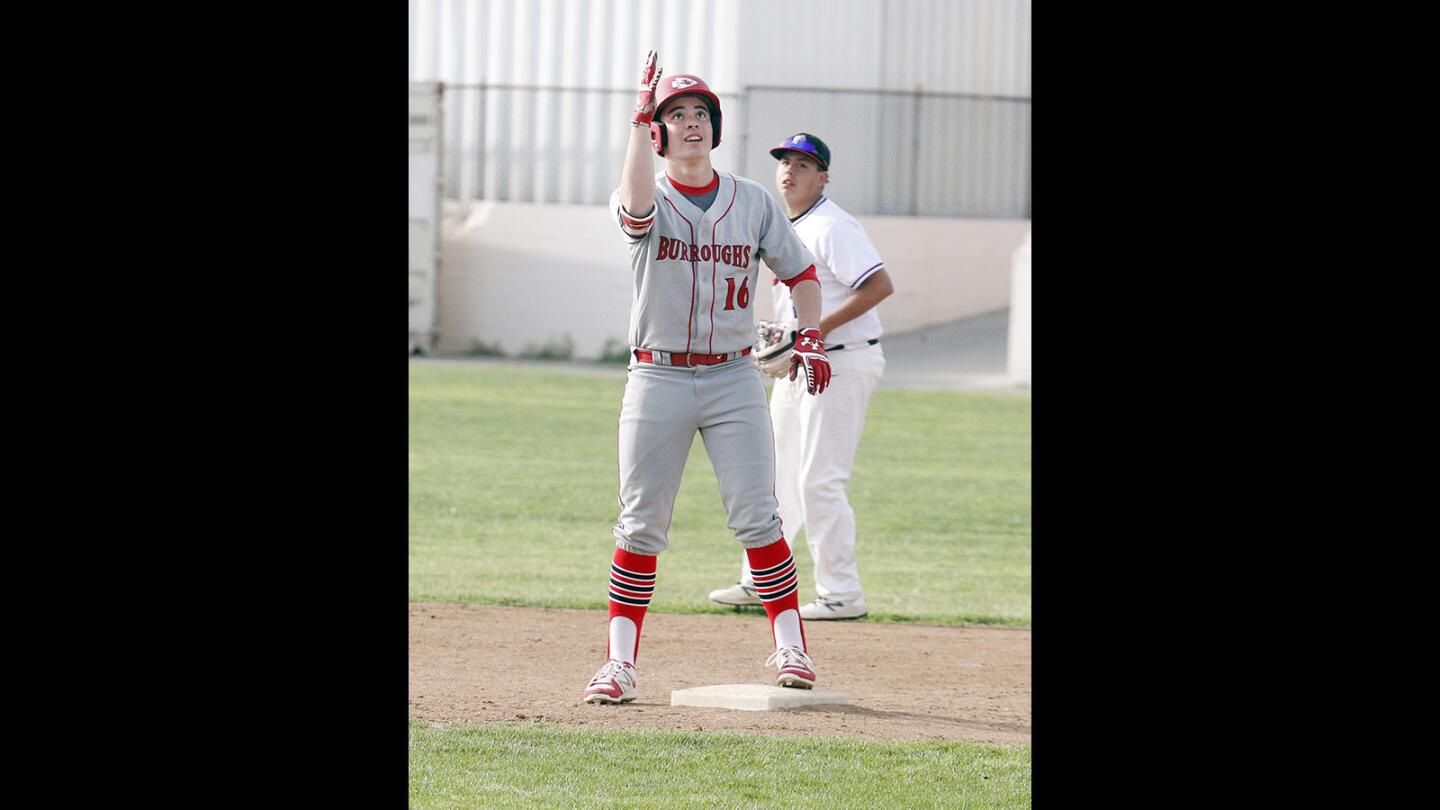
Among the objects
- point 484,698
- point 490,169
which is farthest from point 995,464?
point 490,169

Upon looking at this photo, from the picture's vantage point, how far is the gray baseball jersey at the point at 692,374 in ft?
18.9

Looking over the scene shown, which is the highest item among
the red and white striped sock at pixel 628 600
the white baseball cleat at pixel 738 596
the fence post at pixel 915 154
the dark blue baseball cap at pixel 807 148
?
the fence post at pixel 915 154

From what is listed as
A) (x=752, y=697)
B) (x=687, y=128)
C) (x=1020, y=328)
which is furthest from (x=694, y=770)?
(x=1020, y=328)

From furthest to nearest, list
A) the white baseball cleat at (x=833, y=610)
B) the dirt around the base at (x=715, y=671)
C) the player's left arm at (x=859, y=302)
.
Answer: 1. the white baseball cleat at (x=833, y=610)
2. the player's left arm at (x=859, y=302)
3. the dirt around the base at (x=715, y=671)

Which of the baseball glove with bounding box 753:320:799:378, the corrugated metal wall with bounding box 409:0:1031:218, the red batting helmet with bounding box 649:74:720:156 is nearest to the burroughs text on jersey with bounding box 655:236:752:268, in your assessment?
the red batting helmet with bounding box 649:74:720:156

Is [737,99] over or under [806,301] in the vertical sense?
over

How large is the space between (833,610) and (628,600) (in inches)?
89.6

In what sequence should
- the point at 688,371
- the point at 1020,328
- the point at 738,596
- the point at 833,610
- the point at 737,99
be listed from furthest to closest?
the point at 737,99
the point at 1020,328
the point at 738,596
the point at 833,610
the point at 688,371

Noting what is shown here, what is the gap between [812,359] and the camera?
239 inches

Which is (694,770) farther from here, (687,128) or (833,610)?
(833,610)

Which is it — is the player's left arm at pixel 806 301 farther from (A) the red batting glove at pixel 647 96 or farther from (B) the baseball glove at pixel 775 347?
(A) the red batting glove at pixel 647 96

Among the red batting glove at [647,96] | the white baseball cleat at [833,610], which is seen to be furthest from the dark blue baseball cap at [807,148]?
the red batting glove at [647,96]

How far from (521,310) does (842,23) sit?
A: 23.6 ft
